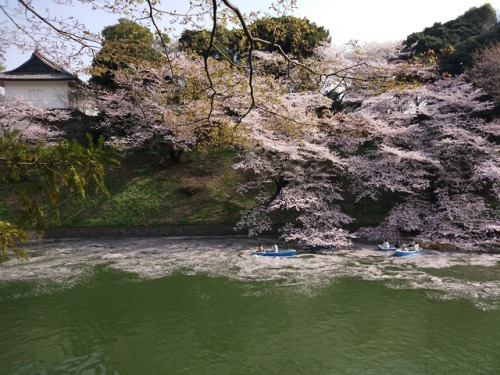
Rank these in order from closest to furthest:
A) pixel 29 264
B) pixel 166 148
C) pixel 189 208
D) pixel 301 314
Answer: pixel 301 314
pixel 29 264
pixel 189 208
pixel 166 148

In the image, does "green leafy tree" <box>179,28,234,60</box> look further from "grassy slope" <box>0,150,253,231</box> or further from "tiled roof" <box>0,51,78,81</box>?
"tiled roof" <box>0,51,78,81</box>

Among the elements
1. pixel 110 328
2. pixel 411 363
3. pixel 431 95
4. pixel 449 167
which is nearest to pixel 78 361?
pixel 110 328

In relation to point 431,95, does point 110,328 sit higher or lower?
lower

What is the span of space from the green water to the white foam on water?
0.26 ft

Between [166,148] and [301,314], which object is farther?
[166,148]

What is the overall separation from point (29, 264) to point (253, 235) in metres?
10.9

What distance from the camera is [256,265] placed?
50.8 feet

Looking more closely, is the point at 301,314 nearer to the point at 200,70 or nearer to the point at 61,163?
the point at 61,163

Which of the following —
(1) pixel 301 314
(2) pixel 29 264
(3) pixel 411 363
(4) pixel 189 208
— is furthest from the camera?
(4) pixel 189 208

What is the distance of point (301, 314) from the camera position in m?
10.6

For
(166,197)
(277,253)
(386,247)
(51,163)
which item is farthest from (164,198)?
(51,163)

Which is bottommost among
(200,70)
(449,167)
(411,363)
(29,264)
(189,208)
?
(411,363)

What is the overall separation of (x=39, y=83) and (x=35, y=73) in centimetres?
84

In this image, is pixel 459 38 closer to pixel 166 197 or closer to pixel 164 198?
pixel 166 197
